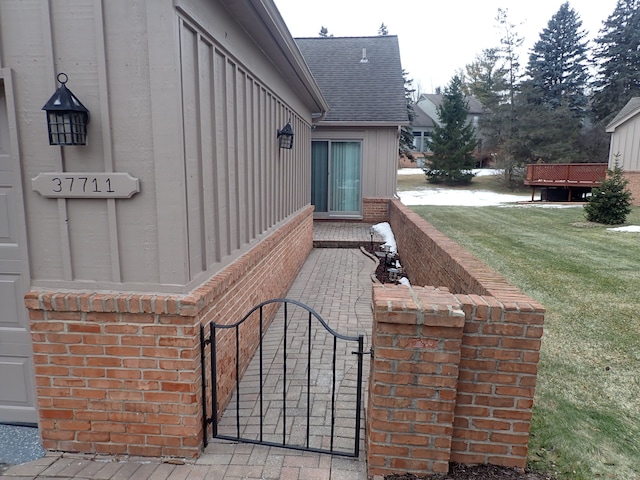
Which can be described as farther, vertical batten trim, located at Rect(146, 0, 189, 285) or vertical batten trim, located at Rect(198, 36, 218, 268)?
vertical batten trim, located at Rect(198, 36, 218, 268)

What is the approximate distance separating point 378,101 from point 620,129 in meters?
14.8

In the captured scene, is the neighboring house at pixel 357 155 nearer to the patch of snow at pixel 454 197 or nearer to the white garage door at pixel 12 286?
the white garage door at pixel 12 286

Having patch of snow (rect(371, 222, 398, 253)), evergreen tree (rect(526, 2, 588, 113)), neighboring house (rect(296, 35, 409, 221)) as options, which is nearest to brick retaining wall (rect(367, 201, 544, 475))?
patch of snow (rect(371, 222, 398, 253))

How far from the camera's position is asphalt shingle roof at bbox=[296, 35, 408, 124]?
13.1 meters

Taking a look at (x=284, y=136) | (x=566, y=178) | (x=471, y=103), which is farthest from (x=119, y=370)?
(x=471, y=103)

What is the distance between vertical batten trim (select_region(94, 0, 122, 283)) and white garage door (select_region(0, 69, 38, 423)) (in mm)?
534

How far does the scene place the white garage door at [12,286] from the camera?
102 inches

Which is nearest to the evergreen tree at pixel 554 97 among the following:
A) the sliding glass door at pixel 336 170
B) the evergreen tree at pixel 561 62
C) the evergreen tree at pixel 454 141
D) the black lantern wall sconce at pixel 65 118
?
the evergreen tree at pixel 561 62

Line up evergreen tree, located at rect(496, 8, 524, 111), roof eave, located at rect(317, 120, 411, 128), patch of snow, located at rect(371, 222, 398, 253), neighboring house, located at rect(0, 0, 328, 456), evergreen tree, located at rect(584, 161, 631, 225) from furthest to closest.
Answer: evergreen tree, located at rect(496, 8, 524, 111) < evergreen tree, located at rect(584, 161, 631, 225) < roof eave, located at rect(317, 120, 411, 128) < patch of snow, located at rect(371, 222, 398, 253) < neighboring house, located at rect(0, 0, 328, 456)

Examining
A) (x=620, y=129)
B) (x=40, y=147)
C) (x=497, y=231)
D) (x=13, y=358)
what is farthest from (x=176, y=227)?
(x=620, y=129)

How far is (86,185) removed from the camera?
2.56 metres

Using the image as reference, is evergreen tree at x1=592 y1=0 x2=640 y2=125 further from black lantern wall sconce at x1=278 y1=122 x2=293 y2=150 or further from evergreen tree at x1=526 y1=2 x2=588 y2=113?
black lantern wall sconce at x1=278 y1=122 x2=293 y2=150

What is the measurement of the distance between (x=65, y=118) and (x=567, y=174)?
2235 cm

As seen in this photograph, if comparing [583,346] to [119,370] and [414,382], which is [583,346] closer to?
[414,382]
